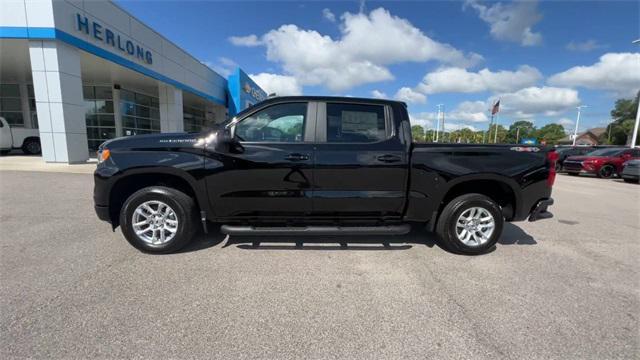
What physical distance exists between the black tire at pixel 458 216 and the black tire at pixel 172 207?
311 cm

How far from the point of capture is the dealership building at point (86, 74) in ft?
32.1

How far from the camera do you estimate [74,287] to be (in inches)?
105

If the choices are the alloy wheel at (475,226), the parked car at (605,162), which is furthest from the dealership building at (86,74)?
the parked car at (605,162)

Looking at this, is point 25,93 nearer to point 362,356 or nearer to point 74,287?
point 74,287

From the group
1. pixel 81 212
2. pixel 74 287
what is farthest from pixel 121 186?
pixel 81 212

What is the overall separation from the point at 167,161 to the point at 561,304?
4265 millimetres

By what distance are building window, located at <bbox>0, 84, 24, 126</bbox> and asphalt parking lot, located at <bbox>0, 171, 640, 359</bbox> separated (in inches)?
794

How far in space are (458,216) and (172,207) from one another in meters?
3.50

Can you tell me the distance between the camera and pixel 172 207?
3375mm

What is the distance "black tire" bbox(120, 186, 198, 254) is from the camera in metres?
3.35

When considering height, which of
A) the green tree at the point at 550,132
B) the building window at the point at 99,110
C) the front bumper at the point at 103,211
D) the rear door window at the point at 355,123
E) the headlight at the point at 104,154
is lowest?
the front bumper at the point at 103,211

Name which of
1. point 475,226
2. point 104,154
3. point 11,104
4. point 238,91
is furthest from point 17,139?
point 475,226

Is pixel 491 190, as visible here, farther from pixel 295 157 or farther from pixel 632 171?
pixel 632 171

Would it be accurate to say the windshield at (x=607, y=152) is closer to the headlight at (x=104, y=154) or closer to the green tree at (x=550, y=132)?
the headlight at (x=104, y=154)
